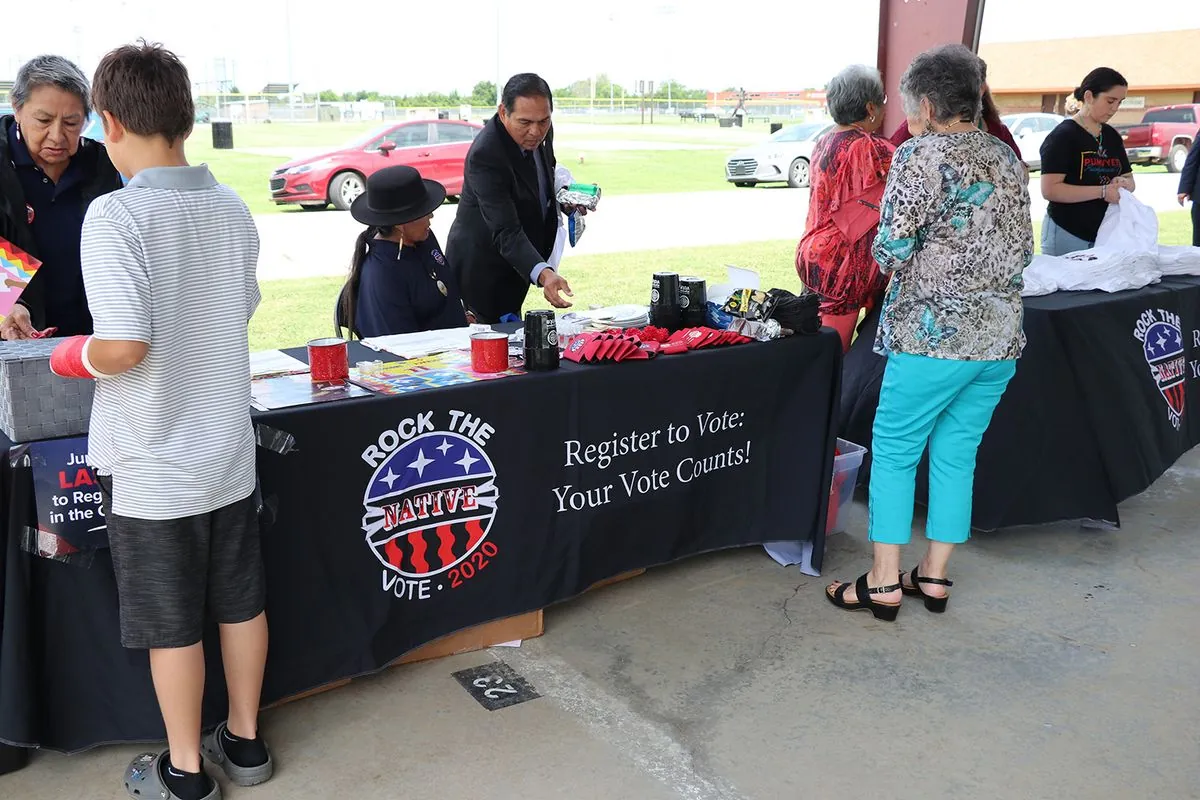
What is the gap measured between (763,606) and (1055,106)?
3488 centimetres

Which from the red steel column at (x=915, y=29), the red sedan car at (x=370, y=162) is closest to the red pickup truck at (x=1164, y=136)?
the red sedan car at (x=370, y=162)

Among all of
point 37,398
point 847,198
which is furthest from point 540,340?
point 847,198

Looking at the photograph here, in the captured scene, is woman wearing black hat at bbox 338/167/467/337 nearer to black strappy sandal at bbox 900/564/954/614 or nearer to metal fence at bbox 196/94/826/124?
black strappy sandal at bbox 900/564/954/614

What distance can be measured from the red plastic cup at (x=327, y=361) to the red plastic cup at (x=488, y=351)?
0.33 meters

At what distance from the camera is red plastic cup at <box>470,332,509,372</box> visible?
2727 mm

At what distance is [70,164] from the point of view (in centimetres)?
277

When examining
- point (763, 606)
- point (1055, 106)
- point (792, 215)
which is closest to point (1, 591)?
point (763, 606)

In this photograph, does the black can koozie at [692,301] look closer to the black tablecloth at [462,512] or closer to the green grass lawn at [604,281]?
the black tablecloth at [462,512]

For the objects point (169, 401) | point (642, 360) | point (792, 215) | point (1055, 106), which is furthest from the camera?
point (1055, 106)

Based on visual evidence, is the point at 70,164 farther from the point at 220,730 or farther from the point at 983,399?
the point at 983,399

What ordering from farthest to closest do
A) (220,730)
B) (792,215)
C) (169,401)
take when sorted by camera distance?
1. (792,215)
2. (220,730)
3. (169,401)

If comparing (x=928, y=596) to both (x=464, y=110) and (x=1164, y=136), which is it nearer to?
(x=464, y=110)

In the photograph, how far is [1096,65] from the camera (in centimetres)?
3412

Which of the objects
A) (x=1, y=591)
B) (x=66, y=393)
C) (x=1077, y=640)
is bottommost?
(x=1077, y=640)
